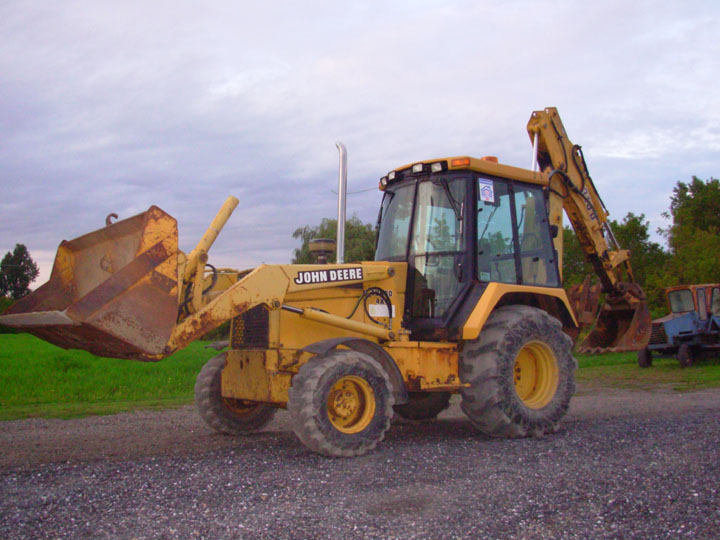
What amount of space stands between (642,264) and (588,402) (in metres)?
25.0

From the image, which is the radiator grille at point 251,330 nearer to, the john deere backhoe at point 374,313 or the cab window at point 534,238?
the john deere backhoe at point 374,313

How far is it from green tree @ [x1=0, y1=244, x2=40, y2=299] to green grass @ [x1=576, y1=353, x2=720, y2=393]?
61431 mm

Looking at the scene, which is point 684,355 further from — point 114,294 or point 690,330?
point 114,294

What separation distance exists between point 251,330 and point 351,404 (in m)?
1.34

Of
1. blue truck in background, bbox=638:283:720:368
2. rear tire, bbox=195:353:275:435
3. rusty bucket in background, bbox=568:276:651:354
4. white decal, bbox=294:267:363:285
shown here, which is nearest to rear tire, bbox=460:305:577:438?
white decal, bbox=294:267:363:285

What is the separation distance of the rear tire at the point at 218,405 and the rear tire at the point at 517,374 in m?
2.36

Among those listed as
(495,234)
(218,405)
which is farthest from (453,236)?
(218,405)

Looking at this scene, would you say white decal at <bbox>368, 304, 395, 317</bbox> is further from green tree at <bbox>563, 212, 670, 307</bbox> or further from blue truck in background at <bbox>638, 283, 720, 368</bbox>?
green tree at <bbox>563, 212, 670, 307</bbox>

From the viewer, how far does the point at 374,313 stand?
702 cm

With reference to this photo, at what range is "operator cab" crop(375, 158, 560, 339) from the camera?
712 centimetres

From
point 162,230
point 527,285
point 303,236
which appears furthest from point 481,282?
point 303,236

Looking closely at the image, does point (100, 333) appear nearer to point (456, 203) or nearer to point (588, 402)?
point (456, 203)

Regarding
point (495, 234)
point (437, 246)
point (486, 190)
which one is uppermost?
point (486, 190)

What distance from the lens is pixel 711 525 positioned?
154 inches
